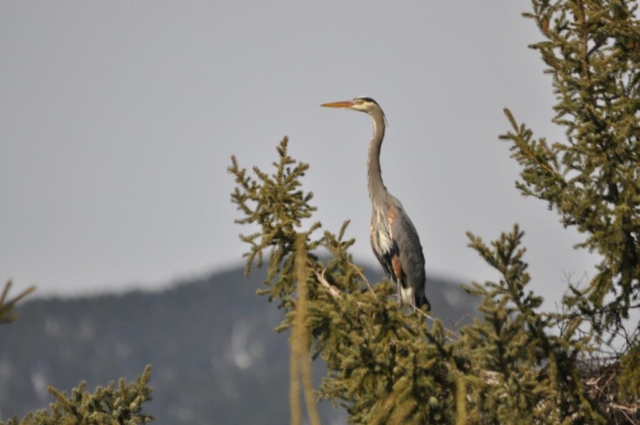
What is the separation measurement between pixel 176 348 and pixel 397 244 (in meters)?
162

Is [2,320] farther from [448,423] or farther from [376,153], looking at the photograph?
[376,153]

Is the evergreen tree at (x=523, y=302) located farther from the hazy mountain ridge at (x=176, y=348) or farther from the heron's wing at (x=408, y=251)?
the hazy mountain ridge at (x=176, y=348)

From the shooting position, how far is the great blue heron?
11.6 m

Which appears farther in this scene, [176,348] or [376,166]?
[176,348]

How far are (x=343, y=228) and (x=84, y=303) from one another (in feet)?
541

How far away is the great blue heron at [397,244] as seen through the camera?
38.2 ft

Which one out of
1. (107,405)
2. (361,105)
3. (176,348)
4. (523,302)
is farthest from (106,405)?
(176,348)

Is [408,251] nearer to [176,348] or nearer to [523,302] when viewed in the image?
[523,302]

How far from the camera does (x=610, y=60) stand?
8102 mm

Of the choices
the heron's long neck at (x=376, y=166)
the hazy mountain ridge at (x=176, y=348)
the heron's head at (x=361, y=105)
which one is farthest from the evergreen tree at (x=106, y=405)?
the hazy mountain ridge at (x=176, y=348)

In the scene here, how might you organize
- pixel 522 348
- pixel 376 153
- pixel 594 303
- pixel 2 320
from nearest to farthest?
1. pixel 2 320
2. pixel 522 348
3. pixel 594 303
4. pixel 376 153

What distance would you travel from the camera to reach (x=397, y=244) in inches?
461

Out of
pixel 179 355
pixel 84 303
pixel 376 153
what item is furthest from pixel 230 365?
pixel 376 153

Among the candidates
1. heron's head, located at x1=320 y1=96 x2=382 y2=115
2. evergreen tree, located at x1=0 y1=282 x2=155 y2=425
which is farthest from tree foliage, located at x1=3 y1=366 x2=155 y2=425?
heron's head, located at x1=320 y1=96 x2=382 y2=115
